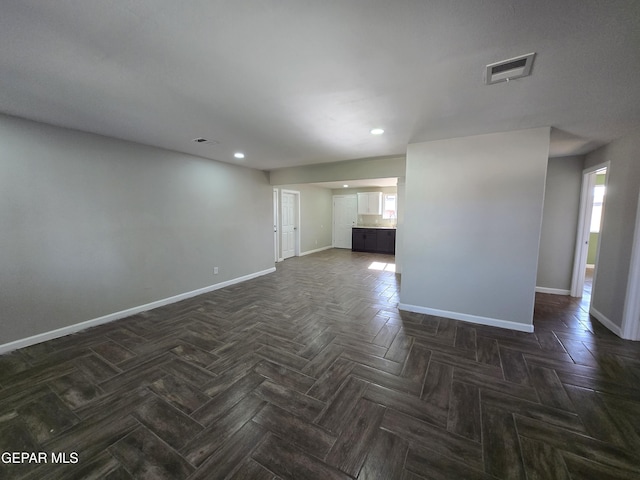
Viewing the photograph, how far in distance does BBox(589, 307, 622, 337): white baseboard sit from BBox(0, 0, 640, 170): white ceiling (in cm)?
235

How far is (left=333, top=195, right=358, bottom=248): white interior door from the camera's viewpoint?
373 inches

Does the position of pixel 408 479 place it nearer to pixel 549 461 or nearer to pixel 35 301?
pixel 549 461

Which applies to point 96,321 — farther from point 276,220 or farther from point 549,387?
point 549,387

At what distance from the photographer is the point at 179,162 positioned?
156 inches

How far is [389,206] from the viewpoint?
8.98m

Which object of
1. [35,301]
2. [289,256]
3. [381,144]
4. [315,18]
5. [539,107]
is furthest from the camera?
[289,256]

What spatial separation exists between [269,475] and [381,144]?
3.64 m

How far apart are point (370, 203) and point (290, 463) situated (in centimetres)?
810

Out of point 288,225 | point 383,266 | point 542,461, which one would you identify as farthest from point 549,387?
point 288,225

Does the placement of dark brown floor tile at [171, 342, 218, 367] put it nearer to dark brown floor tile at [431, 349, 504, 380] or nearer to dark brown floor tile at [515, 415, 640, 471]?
dark brown floor tile at [431, 349, 504, 380]

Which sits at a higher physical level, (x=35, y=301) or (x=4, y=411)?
(x=35, y=301)

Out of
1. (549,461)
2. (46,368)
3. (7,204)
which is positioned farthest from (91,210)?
(549,461)

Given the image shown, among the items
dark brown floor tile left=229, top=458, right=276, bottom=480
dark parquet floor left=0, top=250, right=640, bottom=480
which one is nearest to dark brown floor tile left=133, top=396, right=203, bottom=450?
dark parquet floor left=0, top=250, right=640, bottom=480

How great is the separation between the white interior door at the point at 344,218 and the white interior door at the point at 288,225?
7.96 ft
